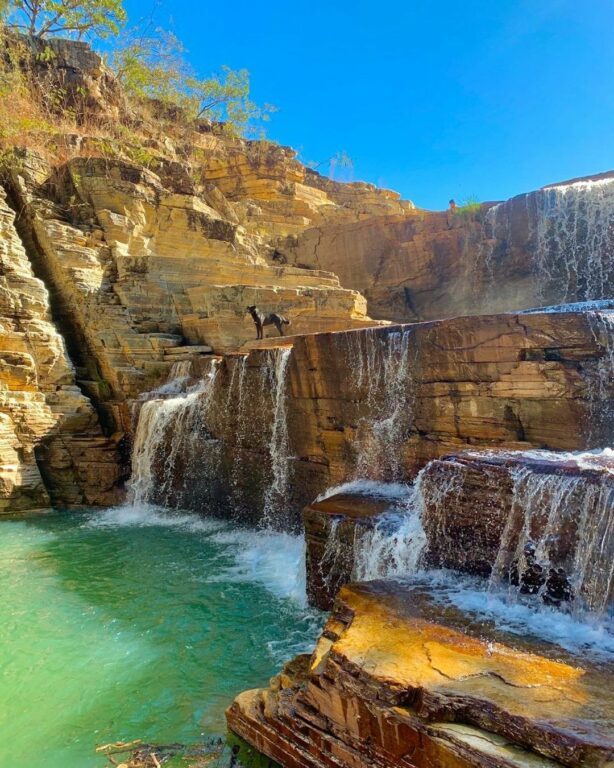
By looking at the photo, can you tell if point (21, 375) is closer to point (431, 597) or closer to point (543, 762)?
point (431, 597)

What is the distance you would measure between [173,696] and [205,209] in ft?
46.9

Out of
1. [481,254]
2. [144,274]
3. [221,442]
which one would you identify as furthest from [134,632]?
[481,254]

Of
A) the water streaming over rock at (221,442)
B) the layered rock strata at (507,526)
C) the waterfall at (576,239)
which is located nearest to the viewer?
the layered rock strata at (507,526)

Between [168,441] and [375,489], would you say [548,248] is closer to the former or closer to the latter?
[375,489]

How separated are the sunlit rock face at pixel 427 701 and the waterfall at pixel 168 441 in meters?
6.53

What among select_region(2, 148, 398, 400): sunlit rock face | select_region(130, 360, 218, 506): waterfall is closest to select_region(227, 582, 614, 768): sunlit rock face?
select_region(130, 360, 218, 506): waterfall

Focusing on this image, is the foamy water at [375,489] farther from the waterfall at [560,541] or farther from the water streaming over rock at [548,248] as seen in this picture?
the water streaming over rock at [548,248]

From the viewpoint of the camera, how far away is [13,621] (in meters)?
5.50

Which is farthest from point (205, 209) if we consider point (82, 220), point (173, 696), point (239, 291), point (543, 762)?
point (543, 762)

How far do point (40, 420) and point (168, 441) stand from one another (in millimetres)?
2585

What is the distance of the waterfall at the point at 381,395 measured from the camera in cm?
705

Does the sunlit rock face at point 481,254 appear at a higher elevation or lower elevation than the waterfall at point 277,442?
higher

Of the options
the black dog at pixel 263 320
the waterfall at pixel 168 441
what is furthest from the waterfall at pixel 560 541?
the black dog at pixel 263 320

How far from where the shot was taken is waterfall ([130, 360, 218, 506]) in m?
9.83
